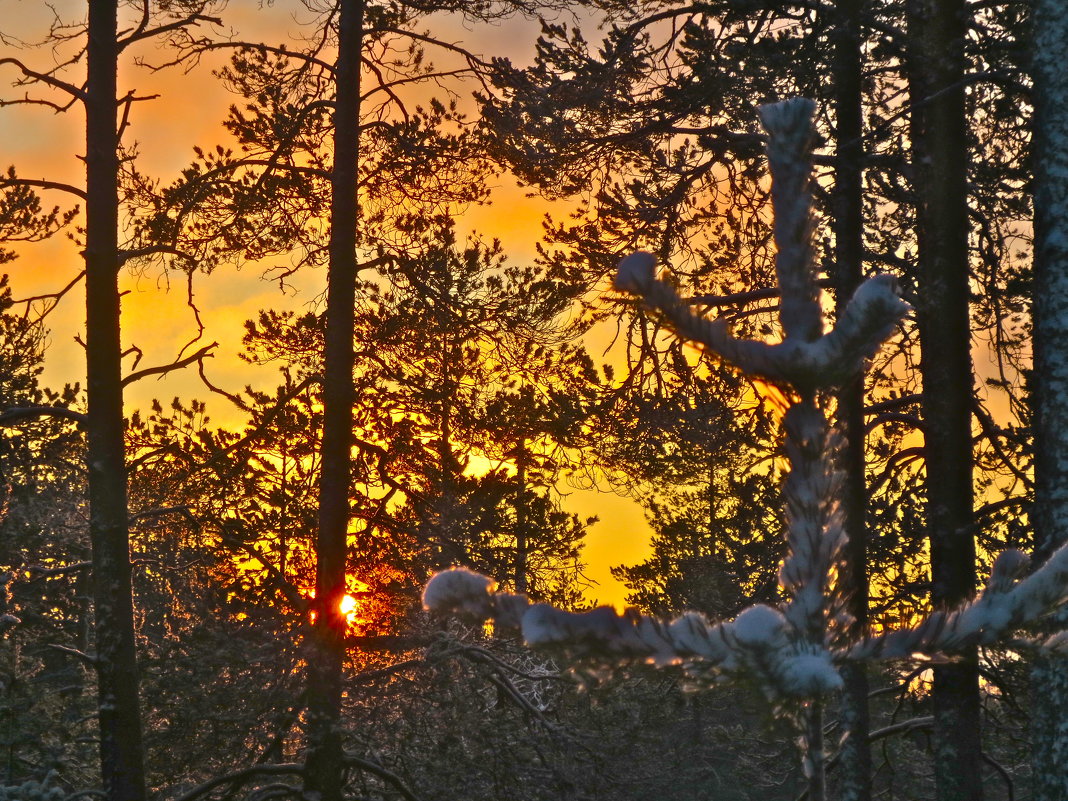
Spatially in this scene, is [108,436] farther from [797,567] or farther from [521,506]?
[797,567]

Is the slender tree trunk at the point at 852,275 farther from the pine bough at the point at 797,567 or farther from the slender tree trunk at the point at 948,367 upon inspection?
the pine bough at the point at 797,567

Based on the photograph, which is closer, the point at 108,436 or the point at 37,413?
the point at 108,436

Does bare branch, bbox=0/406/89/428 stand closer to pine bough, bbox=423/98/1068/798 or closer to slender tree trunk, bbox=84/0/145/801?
slender tree trunk, bbox=84/0/145/801

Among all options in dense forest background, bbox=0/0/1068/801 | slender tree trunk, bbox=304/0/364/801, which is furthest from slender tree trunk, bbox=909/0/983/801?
slender tree trunk, bbox=304/0/364/801

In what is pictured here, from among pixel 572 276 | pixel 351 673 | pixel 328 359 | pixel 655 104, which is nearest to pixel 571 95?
pixel 655 104

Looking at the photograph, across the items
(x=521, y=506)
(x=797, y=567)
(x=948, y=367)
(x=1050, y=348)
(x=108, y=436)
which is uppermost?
A: (x=521, y=506)

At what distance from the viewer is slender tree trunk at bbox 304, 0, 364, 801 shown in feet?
32.3

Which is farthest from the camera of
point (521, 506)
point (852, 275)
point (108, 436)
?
point (521, 506)

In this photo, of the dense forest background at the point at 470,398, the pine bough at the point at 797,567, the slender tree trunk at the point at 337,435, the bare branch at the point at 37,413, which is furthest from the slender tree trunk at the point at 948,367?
the bare branch at the point at 37,413

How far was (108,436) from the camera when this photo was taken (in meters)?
9.38

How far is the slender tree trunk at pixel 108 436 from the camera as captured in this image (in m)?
9.18

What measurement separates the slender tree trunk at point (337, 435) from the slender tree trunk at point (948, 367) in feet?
16.5

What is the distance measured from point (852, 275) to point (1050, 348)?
3.11 metres

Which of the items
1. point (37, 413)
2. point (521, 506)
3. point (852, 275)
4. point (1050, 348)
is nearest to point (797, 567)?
point (1050, 348)
